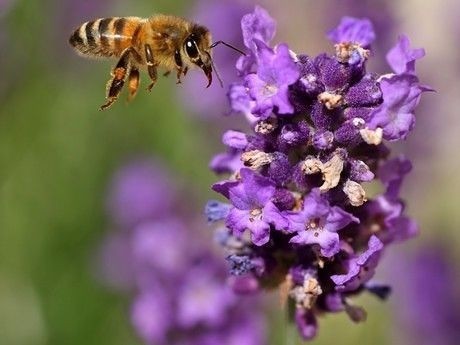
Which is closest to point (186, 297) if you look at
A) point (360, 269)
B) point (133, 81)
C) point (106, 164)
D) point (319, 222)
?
point (133, 81)

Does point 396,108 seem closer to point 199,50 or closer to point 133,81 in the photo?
point 199,50

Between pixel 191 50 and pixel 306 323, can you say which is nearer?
pixel 306 323

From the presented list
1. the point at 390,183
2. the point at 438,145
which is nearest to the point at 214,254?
the point at 390,183

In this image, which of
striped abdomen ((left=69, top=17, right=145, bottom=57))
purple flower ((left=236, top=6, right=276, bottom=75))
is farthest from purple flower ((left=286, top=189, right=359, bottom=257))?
striped abdomen ((left=69, top=17, right=145, bottom=57))

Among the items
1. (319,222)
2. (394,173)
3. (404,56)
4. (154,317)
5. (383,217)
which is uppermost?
(404,56)

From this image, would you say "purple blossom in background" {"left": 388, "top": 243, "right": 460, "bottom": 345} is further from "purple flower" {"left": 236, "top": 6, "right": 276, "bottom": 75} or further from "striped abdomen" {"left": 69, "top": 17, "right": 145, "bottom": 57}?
"purple flower" {"left": 236, "top": 6, "right": 276, "bottom": 75}

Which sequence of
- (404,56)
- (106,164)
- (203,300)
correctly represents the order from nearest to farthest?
(404,56)
(203,300)
(106,164)

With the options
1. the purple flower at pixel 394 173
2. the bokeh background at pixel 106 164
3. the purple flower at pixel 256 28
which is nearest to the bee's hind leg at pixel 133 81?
the purple flower at pixel 256 28

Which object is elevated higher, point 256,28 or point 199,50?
point 199,50

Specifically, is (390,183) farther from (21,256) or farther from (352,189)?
(21,256)
